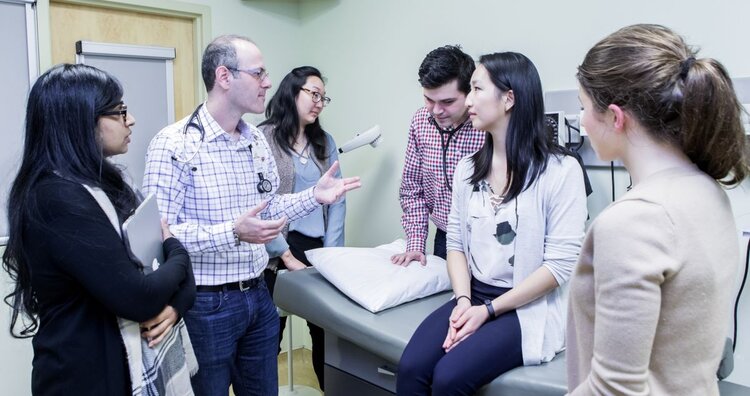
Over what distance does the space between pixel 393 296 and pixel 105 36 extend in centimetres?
183

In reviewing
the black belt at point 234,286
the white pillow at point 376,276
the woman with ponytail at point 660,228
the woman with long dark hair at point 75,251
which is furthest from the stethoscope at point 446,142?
the woman with ponytail at point 660,228

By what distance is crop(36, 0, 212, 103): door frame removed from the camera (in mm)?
2389

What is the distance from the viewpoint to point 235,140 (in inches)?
65.2

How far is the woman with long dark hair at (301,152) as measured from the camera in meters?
2.43

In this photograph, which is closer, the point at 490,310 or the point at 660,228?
the point at 660,228

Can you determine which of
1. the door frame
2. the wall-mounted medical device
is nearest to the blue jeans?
the wall-mounted medical device

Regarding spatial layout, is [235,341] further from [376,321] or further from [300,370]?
[300,370]

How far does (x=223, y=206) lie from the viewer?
1590 mm

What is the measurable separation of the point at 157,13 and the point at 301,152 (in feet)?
3.29

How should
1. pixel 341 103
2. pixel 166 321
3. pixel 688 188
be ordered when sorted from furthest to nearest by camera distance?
pixel 341 103 → pixel 166 321 → pixel 688 188

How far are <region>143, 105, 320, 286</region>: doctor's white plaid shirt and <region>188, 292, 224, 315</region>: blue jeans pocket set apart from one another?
1.3 inches

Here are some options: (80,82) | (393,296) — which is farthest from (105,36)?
(393,296)

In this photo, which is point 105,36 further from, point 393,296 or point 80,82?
point 393,296

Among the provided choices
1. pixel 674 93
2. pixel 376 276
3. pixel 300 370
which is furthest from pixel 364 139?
pixel 674 93
